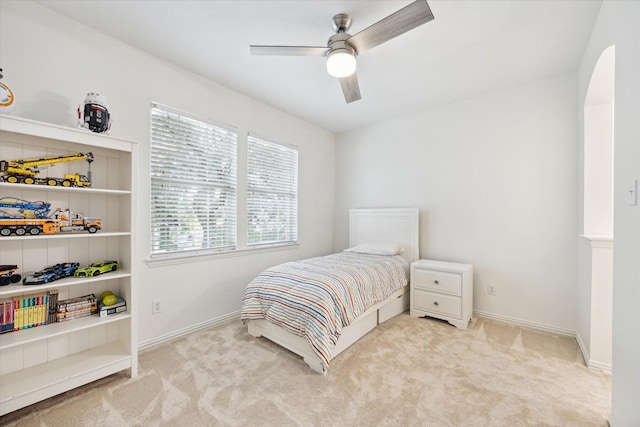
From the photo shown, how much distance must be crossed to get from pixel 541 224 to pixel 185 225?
363 cm

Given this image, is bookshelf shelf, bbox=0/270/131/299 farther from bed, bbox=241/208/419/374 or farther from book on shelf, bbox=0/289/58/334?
bed, bbox=241/208/419/374

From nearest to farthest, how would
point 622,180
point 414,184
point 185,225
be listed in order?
1. point 622,180
2. point 185,225
3. point 414,184

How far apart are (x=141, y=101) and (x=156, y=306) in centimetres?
182

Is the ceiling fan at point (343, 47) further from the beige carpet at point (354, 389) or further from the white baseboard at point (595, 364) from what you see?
the white baseboard at point (595, 364)

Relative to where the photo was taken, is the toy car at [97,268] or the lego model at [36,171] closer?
the lego model at [36,171]

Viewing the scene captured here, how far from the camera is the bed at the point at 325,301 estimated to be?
2.00 metres

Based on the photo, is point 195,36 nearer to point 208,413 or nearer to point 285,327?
point 285,327

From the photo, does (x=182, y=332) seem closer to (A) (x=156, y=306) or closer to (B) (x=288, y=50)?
(A) (x=156, y=306)

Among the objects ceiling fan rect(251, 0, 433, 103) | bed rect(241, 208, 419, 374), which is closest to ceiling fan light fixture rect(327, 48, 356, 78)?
ceiling fan rect(251, 0, 433, 103)

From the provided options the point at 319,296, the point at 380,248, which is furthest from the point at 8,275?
the point at 380,248

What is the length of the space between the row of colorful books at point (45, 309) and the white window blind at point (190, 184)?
575 mm

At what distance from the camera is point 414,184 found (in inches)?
143

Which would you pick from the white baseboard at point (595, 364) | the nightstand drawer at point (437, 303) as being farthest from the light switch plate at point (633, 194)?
the nightstand drawer at point (437, 303)

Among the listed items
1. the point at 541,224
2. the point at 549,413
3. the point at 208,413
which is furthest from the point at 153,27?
the point at 541,224
